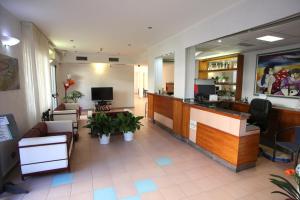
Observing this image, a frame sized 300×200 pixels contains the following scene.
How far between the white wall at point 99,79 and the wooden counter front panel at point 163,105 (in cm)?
345

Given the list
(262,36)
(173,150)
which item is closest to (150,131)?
(173,150)

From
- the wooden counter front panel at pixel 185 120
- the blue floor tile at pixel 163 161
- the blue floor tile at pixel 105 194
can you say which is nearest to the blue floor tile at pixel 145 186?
the blue floor tile at pixel 105 194

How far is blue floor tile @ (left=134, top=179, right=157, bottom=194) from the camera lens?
2.42m

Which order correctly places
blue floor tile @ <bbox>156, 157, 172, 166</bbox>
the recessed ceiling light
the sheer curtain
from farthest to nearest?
1. the sheer curtain
2. the recessed ceiling light
3. blue floor tile @ <bbox>156, 157, 172, 166</bbox>

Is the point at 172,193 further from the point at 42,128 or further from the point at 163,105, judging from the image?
the point at 163,105

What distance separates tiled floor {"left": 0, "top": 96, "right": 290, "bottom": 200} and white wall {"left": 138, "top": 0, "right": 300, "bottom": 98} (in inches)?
73.7

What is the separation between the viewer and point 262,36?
11.3 ft

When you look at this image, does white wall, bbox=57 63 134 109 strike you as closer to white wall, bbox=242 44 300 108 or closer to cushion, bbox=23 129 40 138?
cushion, bbox=23 129 40 138

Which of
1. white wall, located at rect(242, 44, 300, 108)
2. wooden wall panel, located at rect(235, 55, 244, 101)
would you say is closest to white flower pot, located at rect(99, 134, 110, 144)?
wooden wall panel, located at rect(235, 55, 244, 101)

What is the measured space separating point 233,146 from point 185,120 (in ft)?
4.87

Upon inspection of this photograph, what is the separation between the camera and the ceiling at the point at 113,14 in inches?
108

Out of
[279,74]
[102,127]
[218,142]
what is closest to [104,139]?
[102,127]

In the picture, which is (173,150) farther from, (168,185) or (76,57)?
(76,57)

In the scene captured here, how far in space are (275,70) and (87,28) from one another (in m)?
4.82
